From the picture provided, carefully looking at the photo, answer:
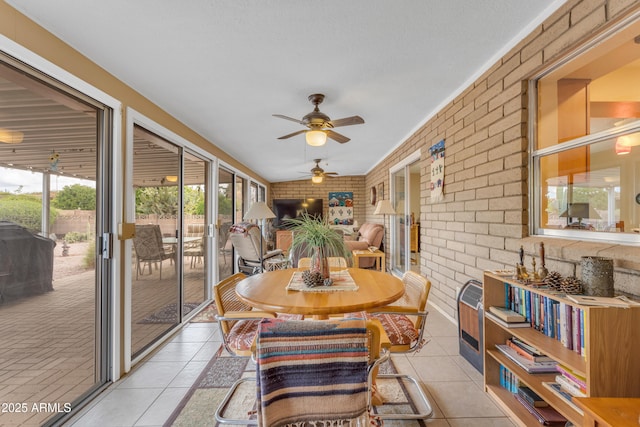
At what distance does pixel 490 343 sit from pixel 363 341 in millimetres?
1359

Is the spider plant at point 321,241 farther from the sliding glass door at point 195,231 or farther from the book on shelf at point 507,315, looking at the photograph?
the sliding glass door at point 195,231

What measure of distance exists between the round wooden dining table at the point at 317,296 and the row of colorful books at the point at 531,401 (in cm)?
90

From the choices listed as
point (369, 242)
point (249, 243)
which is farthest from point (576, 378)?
point (369, 242)

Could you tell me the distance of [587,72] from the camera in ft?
5.40

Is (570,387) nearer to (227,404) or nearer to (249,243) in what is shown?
(227,404)

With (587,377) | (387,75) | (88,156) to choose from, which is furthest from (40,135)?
(587,377)

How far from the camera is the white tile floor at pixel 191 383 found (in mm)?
1618

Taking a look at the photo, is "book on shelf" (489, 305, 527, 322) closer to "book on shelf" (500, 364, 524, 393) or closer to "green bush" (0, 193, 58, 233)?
"book on shelf" (500, 364, 524, 393)

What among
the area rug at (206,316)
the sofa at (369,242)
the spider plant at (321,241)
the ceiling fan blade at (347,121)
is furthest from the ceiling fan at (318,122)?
the sofa at (369,242)

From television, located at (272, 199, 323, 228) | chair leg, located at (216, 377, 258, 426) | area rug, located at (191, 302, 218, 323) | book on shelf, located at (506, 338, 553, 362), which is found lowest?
area rug, located at (191, 302, 218, 323)

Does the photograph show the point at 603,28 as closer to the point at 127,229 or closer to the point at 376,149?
the point at 127,229

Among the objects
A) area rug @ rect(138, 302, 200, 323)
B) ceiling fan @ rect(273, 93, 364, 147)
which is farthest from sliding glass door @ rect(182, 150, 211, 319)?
ceiling fan @ rect(273, 93, 364, 147)

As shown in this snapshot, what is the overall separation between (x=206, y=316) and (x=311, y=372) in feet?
8.97

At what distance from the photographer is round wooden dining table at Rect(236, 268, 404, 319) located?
1.36 meters
